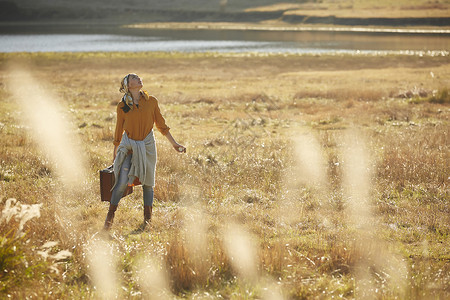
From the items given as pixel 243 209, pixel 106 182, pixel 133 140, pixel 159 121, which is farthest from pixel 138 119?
pixel 243 209

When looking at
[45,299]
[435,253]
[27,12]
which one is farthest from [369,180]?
[27,12]

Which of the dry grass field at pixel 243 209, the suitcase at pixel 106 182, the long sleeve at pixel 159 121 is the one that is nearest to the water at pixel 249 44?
the dry grass field at pixel 243 209

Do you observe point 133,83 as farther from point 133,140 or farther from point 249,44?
point 249,44

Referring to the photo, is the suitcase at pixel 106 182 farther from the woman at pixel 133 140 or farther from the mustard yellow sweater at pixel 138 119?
the mustard yellow sweater at pixel 138 119

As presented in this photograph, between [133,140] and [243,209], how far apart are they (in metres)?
2.01

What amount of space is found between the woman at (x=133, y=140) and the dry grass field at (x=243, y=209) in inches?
25.4

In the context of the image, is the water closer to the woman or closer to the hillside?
the hillside

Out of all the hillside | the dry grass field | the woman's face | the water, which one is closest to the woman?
the woman's face

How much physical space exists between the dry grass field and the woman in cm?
65

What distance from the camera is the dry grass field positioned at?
4.52 meters

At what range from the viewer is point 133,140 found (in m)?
5.84

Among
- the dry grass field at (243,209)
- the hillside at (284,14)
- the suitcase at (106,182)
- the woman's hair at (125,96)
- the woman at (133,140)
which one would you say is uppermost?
the hillside at (284,14)

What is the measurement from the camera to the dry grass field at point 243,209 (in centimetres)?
452

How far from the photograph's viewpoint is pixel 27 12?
646ft
